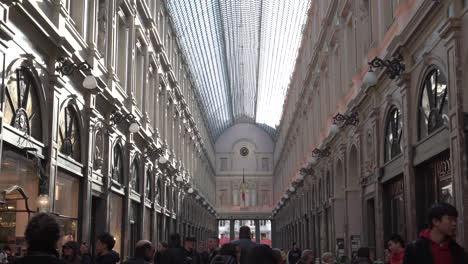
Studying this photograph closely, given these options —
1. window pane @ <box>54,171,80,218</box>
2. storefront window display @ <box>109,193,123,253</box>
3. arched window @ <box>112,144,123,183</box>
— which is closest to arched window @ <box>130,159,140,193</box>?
arched window @ <box>112,144,123,183</box>

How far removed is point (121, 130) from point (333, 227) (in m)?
8.99

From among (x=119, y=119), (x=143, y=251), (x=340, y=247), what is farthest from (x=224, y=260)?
(x=340, y=247)

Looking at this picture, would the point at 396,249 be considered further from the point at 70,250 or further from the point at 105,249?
the point at 70,250

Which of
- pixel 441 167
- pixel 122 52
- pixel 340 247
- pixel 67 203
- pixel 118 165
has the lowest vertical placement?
pixel 340 247

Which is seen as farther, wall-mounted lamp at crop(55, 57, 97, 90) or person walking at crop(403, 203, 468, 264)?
wall-mounted lamp at crop(55, 57, 97, 90)

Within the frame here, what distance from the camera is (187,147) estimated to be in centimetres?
4794

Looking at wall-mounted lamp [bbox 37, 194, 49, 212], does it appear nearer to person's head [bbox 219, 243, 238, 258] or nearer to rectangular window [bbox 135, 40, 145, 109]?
person's head [bbox 219, 243, 238, 258]

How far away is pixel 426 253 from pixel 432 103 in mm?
8652

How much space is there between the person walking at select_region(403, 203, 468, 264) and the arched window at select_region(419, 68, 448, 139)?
287 inches

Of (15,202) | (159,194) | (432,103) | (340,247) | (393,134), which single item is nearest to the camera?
(15,202)

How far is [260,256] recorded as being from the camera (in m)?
9.11

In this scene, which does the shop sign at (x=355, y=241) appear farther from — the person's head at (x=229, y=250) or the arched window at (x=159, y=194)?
the person's head at (x=229, y=250)

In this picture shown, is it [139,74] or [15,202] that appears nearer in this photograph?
[15,202]

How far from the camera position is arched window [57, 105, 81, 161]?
15867 millimetres
